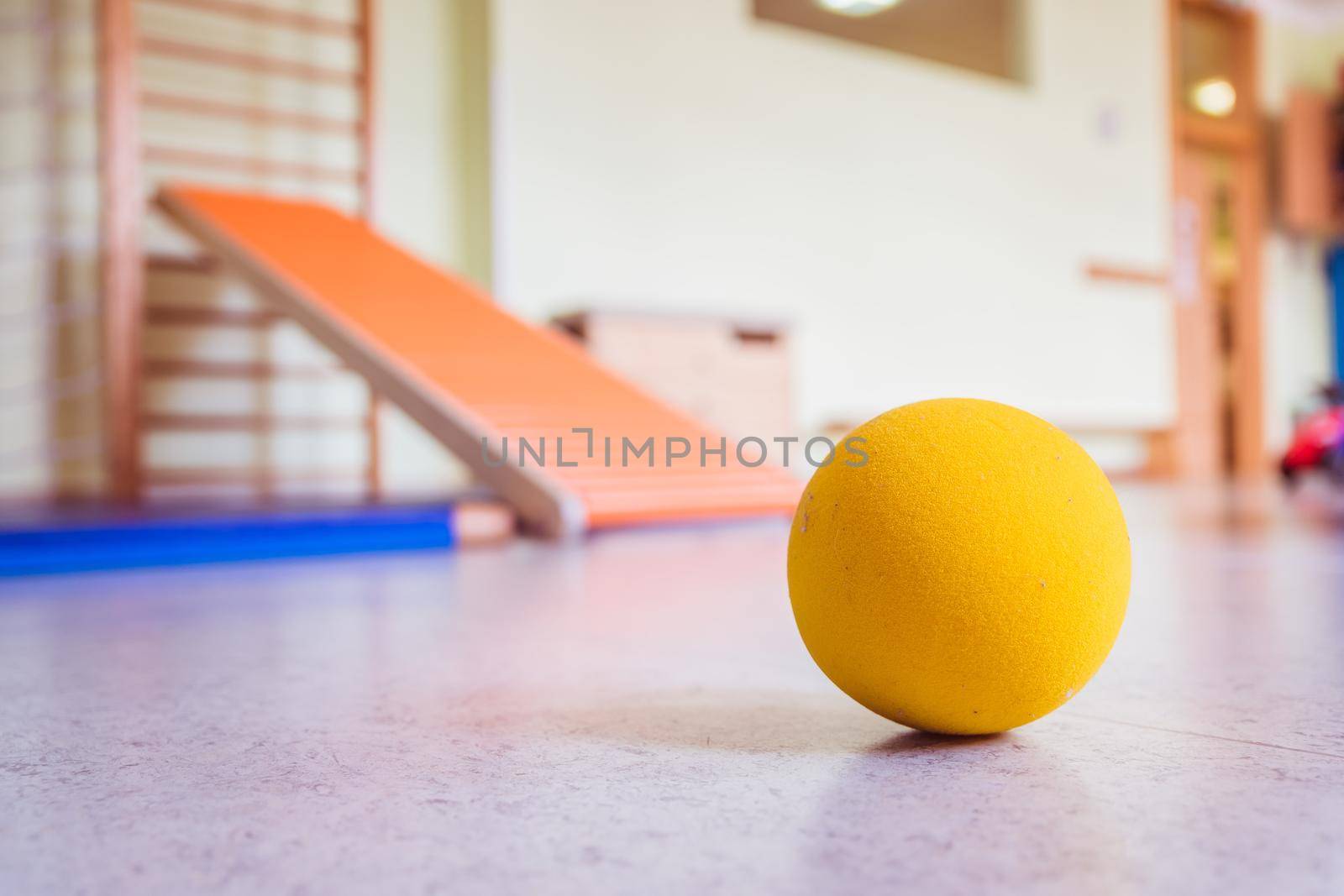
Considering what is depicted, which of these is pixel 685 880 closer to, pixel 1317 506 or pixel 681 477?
pixel 681 477

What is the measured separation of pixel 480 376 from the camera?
3121 millimetres

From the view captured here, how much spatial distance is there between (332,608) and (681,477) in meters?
1.12

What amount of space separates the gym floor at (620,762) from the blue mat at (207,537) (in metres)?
0.78

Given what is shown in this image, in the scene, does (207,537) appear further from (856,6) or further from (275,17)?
(856,6)

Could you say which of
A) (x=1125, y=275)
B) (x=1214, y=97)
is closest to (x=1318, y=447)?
(x=1125, y=275)

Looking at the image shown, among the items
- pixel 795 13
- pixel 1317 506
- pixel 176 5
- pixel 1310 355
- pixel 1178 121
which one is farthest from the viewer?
pixel 1310 355

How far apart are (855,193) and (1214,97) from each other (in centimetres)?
406

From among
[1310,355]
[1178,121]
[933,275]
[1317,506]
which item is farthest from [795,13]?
[1310,355]

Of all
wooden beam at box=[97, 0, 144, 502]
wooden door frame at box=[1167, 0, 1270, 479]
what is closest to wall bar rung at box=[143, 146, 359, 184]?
wooden beam at box=[97, 0, 144, 502]

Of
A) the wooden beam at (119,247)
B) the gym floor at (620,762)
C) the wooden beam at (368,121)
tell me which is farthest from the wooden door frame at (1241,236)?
the gym floor at (620,762)

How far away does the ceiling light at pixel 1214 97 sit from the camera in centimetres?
833

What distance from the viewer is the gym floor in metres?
0.68

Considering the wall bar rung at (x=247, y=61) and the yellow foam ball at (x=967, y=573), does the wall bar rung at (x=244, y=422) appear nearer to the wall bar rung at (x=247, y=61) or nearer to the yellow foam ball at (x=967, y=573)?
the wall bar rung at (x=247, y=61)

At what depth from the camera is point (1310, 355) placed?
A: 8883mm
